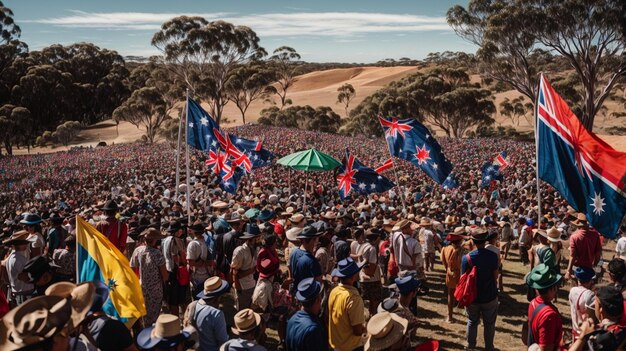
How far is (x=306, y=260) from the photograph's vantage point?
572cm

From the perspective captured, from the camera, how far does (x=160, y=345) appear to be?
3.75 m

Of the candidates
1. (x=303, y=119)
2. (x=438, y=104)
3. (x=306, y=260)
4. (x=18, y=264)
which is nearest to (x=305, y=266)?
(x=306, y=260)

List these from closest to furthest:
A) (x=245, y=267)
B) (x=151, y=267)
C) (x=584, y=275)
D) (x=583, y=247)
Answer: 1. (x=584, y=275)
2. (x=151, y=267)
3. (x=245, y=267)
4. (x=583, y=247)

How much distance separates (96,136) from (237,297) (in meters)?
67.0

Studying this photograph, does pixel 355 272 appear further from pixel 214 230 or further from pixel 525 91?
pixel 525 91

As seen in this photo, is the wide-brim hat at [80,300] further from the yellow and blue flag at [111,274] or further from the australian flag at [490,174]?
the australian flag at [490,174]

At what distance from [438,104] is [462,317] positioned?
42090mm

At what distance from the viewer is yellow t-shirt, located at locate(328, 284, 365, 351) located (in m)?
4.45

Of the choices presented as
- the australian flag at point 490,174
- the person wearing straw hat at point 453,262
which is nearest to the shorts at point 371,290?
the person wearing straw hat at point 453,262

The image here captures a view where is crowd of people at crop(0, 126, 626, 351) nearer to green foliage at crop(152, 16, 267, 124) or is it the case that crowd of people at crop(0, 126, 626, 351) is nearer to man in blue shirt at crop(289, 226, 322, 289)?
man in blue shirt at crop(289, 226, 322, 289)

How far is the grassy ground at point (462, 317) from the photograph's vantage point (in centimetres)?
678

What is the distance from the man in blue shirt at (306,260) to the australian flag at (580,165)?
3179 mm

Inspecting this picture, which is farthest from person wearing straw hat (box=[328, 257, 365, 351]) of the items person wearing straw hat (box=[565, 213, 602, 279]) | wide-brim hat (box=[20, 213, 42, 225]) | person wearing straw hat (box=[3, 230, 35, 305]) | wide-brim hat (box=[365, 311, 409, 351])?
wide-brim hat (box=[20, 213, 42, 225])

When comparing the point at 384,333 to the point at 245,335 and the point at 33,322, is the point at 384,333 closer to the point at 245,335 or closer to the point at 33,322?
the point at 245,335
